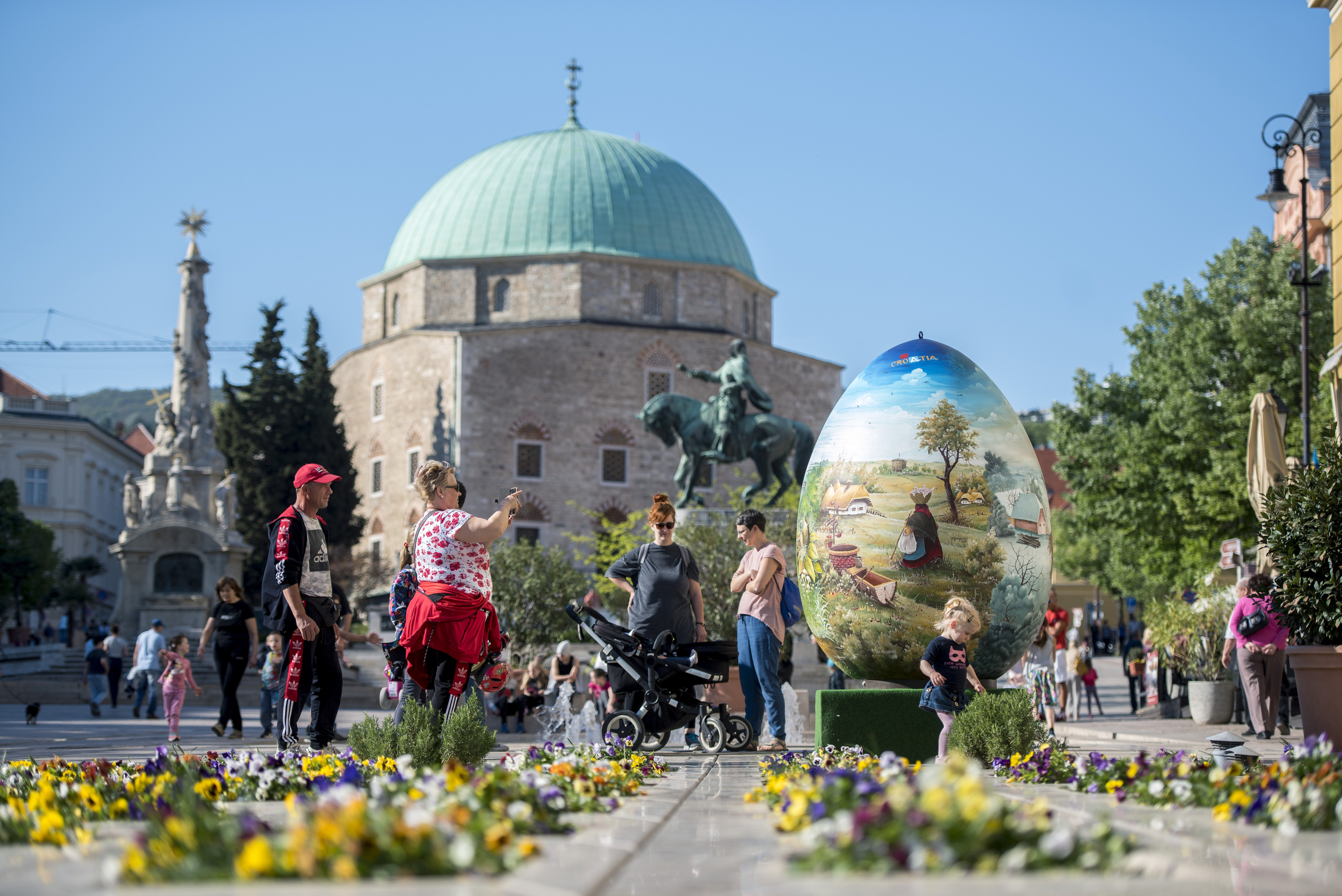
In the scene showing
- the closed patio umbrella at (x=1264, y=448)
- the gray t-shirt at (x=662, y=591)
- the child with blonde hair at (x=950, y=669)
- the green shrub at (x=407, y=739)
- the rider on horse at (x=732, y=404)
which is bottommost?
the green shrub at (x=407, y=739)

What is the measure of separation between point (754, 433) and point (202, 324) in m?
15.9

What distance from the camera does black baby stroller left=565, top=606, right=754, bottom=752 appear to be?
9812 millimetres

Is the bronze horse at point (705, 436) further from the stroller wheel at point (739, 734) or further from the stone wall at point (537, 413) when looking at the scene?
the stone wall at point (537, 413)

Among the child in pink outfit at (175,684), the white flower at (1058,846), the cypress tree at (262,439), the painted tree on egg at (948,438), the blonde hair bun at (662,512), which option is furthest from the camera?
the cypress tree at (262,439)

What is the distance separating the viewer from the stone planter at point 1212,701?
1584cm

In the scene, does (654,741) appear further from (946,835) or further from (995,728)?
(946,835)

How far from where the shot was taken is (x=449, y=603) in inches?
300

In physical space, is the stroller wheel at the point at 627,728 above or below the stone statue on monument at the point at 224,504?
below

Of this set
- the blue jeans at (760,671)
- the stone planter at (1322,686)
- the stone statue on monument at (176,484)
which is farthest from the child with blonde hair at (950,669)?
the stone statue on monument at (176,484)

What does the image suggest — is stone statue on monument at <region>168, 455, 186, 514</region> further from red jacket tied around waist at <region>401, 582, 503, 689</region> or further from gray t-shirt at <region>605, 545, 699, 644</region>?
red jacket tied around waist at <region>401, 582, 503, 689</region>

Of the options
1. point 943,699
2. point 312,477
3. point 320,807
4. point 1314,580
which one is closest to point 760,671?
point 943,699

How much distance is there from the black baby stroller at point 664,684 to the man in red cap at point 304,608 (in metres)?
1.75

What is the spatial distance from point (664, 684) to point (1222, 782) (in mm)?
4853

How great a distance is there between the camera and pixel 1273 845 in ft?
14.6
